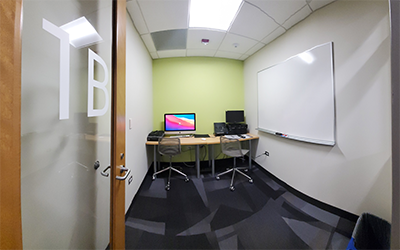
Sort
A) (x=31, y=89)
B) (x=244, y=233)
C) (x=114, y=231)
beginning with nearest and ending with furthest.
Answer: (x=31, y=89) → (x=114, y=231) → (x=244, y=233)

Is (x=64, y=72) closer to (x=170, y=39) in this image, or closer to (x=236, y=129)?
(x=170, y=39)

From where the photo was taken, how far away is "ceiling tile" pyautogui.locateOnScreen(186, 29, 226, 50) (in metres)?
1.88

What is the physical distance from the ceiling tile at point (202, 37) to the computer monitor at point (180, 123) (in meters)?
1.37

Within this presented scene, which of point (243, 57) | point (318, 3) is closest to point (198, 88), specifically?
point (243, 57)

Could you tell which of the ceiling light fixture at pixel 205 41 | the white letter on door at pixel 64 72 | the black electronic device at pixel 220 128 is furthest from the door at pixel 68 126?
the black electronic device at pixel 220 128

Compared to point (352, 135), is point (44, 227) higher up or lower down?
lower down

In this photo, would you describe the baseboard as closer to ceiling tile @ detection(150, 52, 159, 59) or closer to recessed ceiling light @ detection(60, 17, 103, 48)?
recessed ceiling light @ detection(60, 17, 103, 48)

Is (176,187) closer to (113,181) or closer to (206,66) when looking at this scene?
(113,181)

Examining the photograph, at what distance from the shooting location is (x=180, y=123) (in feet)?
8.22

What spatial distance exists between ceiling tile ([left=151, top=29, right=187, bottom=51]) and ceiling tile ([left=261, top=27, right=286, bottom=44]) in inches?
57.8

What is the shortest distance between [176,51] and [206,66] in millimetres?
→ 746

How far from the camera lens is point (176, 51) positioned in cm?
239

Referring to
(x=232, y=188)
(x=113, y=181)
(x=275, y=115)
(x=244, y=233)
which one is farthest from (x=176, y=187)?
(x=275, y=115)

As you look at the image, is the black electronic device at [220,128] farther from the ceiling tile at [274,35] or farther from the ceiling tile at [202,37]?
the ceiling tile at [274,35]
